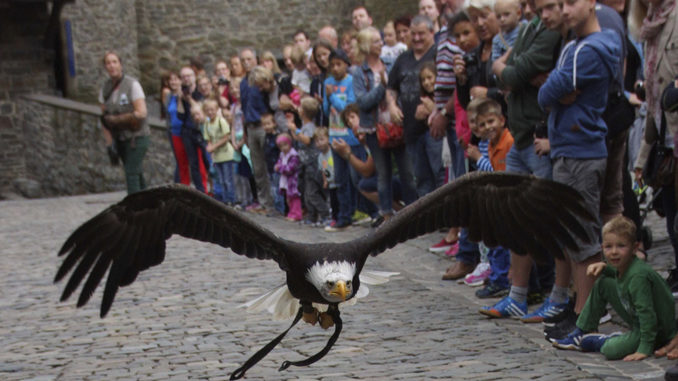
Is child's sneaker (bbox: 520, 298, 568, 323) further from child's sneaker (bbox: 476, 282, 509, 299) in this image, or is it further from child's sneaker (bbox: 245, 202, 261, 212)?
child's sneaker (bbox: 245, 202, 261, 212)

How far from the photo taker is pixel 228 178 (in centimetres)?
1659

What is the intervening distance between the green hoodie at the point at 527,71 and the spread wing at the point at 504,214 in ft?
4.63

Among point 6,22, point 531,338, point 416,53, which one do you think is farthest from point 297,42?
point 6,22

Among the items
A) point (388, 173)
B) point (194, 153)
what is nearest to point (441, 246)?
point (388, 173)

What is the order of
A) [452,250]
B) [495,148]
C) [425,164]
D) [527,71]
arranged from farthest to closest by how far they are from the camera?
[425,164], [452,250], [495,148], [527,71]

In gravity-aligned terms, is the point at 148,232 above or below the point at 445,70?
below

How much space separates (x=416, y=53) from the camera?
35.7ft

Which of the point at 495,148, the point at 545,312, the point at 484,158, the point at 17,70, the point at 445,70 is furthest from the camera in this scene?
the point at 17,70

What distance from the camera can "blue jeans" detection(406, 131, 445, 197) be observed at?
10.8 m

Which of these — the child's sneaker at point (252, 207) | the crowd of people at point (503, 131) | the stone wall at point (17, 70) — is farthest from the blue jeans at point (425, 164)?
the stone wall at point (17, 70)

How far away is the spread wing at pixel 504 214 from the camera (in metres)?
5.91

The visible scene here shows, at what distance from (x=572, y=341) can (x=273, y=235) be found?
2.10 metres

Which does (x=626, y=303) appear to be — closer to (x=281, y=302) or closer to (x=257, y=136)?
(x=281, y=302)

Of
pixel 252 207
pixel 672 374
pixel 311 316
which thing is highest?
pixel 311 316
